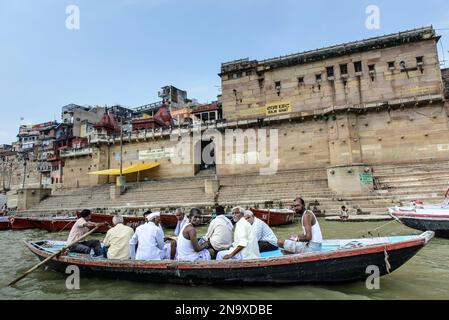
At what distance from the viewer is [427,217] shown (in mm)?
11383

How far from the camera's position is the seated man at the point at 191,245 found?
21.0ft

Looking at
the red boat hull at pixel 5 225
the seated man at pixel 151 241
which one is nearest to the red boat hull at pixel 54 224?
the red boat hull at pixel 5 225

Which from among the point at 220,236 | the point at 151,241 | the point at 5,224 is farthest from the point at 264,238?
the point at 5,224

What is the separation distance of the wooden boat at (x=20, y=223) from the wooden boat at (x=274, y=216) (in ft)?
57.5

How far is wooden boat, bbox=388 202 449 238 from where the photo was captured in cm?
1101

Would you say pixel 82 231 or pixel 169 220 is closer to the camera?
pixel 82 231

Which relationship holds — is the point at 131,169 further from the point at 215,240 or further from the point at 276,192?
the point at 215,240

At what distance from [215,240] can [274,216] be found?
1124 cm

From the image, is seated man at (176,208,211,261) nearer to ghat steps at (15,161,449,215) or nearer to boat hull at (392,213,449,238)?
boat hull at (392,213,449,238)

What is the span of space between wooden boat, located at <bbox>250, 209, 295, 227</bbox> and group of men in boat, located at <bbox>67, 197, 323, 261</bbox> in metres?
9.71

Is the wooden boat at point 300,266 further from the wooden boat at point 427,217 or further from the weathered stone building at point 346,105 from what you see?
the weathered stone building at point 346,105
